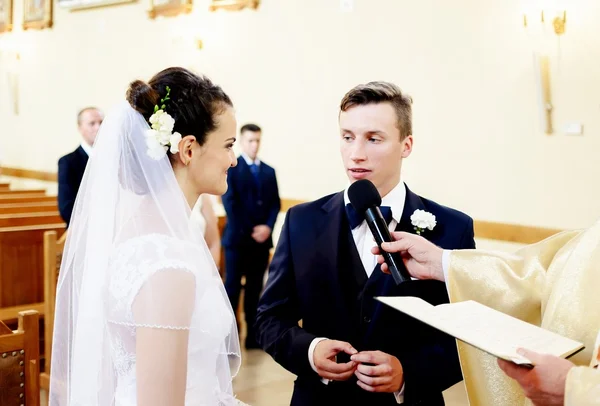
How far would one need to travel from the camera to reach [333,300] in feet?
6.75

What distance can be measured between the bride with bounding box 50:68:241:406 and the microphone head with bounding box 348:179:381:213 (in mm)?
361

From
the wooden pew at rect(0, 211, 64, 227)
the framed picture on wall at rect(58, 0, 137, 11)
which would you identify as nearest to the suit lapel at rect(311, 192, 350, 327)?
the wooden pew at rect(0, 211, 64, 227)

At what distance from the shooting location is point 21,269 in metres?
5.68

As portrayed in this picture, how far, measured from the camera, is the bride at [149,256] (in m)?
1.66

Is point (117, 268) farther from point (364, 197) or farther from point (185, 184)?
point (364, 197)

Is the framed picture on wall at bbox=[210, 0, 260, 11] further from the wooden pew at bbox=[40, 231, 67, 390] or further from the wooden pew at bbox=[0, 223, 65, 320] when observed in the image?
the wooden pew at bbox=[40, 231, 67, 390]

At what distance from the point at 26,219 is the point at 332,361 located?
212 inches

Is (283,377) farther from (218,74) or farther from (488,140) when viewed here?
(218,74)

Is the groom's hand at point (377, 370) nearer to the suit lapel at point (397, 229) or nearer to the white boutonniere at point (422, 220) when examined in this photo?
the suit lapel at point (397, 229)

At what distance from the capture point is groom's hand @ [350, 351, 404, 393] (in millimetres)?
1887

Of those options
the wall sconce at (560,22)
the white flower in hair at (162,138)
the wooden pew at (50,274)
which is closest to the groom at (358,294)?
the white flower in hair at (162,138)

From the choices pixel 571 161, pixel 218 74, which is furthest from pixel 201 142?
pixel 218 74

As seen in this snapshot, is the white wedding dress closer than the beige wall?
Yes

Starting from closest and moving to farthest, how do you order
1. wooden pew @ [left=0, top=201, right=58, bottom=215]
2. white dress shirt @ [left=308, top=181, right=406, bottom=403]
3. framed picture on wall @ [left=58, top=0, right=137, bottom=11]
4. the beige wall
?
white dress shirt @ [left=308, top=181, right=406, bottom=403]
the beige wall
wooden pew @ [left=0, top=201, right=58, bottom=215]
framed picture on wall @ [left=58, top=0, right=137, bottom=11]
